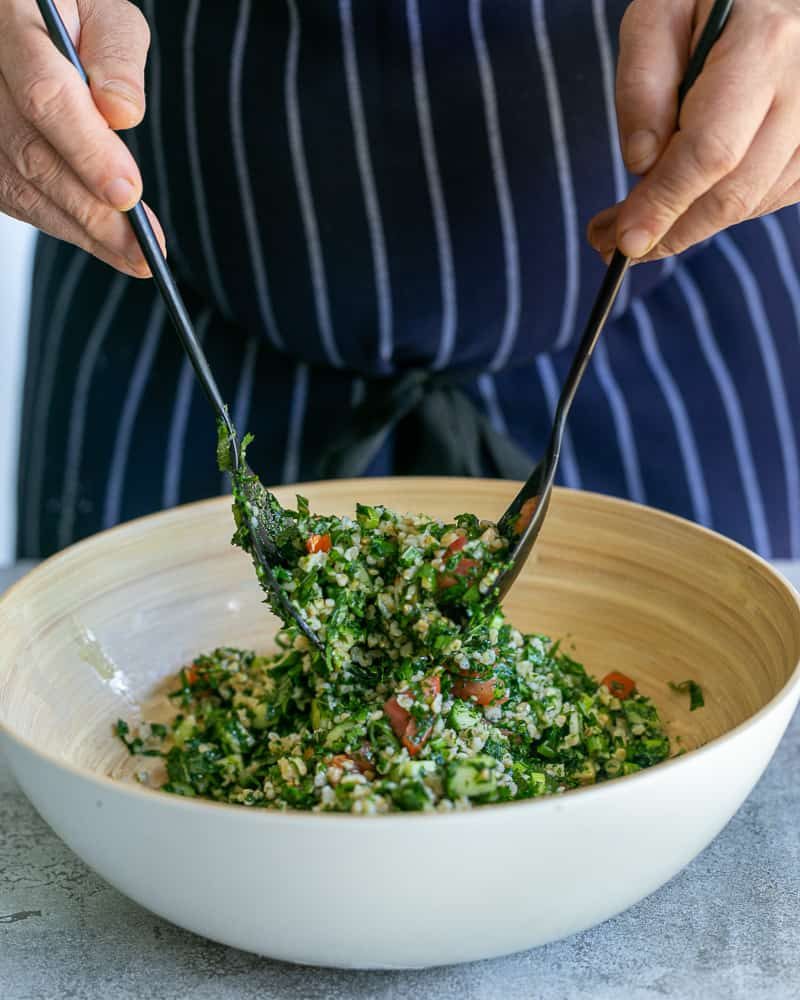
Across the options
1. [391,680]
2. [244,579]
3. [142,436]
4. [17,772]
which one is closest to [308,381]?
[142,436]

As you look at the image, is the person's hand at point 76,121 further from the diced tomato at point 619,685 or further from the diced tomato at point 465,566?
the diced tomato at point 619,685

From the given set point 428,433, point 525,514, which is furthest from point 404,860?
point 428,433

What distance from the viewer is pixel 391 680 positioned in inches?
49.4

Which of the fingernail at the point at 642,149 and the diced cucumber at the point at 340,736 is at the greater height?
the fingernail at the point at 642,149

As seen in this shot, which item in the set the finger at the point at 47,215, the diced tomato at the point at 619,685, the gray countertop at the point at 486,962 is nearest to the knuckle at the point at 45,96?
the finger at the point at 47,215

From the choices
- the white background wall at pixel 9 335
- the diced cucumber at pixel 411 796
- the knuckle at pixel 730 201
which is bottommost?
the white background wall at pixel 9 335

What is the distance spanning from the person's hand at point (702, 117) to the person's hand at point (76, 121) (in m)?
0.52

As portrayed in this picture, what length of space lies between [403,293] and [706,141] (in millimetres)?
795

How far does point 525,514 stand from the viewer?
131cm

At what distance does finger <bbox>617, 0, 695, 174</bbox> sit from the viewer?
121 centimetres

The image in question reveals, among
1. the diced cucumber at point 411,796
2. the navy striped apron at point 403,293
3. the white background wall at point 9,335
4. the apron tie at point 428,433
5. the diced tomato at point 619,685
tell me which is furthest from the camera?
the white background wall at point 9,335

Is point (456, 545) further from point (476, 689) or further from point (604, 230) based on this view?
point (604, 230)

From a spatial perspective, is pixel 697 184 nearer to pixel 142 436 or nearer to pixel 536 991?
pixel 536 991

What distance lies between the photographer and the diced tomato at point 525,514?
129cm
